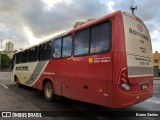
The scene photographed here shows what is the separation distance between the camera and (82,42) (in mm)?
8086

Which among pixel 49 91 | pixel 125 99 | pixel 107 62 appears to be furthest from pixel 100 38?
pixel 49 91

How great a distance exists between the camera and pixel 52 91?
33.9 feet

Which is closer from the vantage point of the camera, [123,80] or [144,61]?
[123,80]

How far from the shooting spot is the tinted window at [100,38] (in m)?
6.93

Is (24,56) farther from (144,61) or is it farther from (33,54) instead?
(144,61)

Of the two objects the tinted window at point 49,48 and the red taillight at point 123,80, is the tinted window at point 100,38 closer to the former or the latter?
the red taillight at point 123,80

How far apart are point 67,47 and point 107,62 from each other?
2.74 m

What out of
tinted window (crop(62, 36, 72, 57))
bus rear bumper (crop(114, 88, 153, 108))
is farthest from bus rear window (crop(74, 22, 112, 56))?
bus rear bumper (crop(114, 88, 153, 108))

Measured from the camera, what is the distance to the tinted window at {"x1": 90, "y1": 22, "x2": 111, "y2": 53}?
6.93 m

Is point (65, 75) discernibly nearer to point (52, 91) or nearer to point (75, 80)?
point (75, 80)
